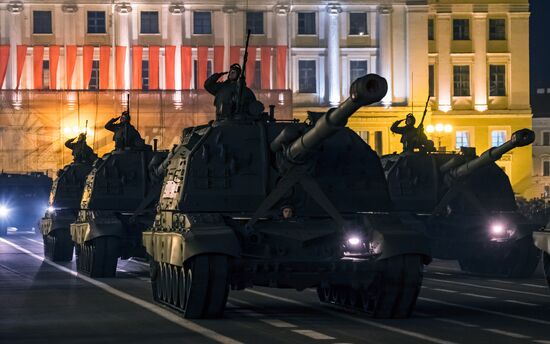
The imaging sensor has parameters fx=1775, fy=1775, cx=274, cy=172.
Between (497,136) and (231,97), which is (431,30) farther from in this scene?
(231,97)

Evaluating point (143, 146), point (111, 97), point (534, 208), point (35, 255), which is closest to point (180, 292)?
point (143, 146)

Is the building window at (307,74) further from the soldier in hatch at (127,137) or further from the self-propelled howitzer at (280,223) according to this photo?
the self-propelled howitzer at (280,223)

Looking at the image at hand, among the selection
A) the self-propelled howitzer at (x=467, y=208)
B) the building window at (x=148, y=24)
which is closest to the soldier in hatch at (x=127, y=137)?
the self-propelled howitzer at (x=467, y=208)

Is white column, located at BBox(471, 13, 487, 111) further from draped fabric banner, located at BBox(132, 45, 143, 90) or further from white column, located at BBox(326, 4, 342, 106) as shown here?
draped fabric banner, located at BBox(132, 45, 143, 90)

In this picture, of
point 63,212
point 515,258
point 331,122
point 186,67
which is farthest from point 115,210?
point 186,67

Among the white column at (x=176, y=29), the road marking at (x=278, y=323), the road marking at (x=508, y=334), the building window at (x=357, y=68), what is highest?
the white column at (x=176, y=29)

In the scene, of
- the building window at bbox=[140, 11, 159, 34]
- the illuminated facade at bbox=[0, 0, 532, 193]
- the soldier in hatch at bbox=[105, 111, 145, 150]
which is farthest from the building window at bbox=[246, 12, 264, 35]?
the soldier in hatch at bbox=[105, 111, 145, 150]

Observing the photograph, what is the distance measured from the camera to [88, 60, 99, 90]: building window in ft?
409

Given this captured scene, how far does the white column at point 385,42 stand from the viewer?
131 m

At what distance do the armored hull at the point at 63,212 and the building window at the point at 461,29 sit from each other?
8722 cm

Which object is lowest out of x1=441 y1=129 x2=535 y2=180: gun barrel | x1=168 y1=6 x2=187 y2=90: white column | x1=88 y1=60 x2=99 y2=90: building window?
x1=441 y1=129 x2=535 y2=180: gun barrel

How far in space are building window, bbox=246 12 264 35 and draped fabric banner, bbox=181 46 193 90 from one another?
5498 millimetres

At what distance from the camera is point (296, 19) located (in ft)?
432

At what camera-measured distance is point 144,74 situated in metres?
127
